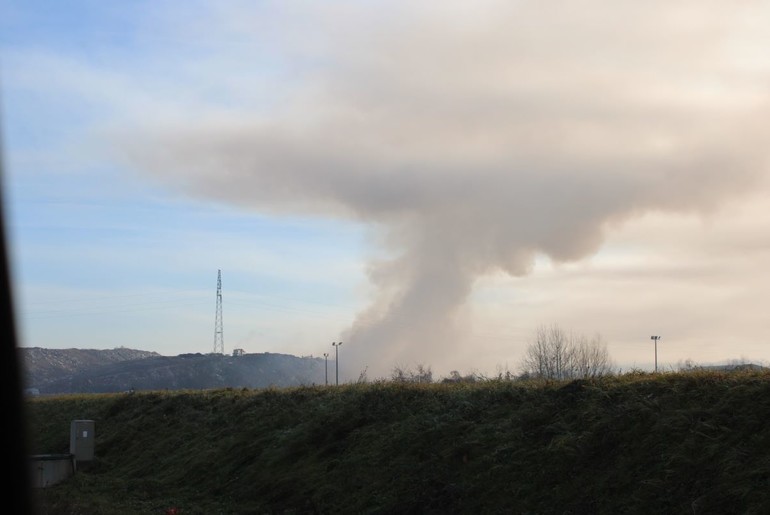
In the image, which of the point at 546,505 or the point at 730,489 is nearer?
the point at 730,489

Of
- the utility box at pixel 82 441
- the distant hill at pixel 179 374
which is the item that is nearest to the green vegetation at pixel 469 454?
the utility box at pixel 82 441

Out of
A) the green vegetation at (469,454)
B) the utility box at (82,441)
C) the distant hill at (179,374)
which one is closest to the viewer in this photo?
the green vegetation at (469,454)

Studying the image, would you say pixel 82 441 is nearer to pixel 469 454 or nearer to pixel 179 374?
pixel 469 454

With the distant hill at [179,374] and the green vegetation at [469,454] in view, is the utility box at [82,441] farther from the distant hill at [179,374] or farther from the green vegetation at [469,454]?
the distant hill at [179,374]

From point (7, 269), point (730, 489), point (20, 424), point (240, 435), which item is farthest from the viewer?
point (240, 435)

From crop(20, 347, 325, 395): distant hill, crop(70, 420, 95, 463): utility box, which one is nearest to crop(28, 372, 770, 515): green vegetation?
crop(70, 420, 95, 463): utility box

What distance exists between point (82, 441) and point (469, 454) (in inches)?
741

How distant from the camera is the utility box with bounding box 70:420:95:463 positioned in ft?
99.3

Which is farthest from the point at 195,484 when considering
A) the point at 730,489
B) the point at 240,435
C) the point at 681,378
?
the point at 730,489

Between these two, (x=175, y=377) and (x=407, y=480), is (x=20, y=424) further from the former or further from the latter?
(x=175, y=377)

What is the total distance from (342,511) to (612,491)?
665cm

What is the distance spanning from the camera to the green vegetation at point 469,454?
1395 centimetres

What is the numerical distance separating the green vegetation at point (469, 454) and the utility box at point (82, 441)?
632mm

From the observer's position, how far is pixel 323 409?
25.8 metres
